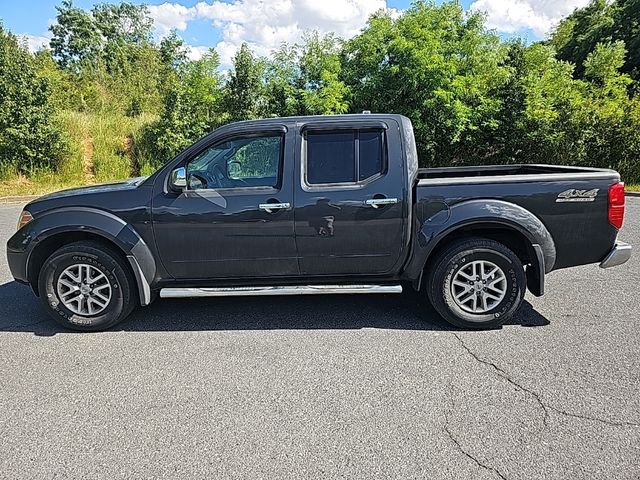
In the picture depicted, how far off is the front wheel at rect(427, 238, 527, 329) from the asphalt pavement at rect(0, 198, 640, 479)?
16cm

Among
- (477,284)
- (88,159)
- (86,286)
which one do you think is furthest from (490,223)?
(88,159)

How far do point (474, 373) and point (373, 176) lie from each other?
187cm

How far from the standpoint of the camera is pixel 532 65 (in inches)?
593

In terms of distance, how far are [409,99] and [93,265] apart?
40.4 feet

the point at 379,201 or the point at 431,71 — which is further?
the point at 431,71

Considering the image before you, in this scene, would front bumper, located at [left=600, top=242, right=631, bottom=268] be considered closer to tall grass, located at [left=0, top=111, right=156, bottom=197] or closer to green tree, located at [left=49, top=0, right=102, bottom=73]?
tall grass, located at [left=0, top=111, right=156, bottom=197]

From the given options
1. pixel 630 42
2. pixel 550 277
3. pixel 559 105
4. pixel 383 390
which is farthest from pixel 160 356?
pixel 630 42

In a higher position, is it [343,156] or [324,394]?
[343,156]

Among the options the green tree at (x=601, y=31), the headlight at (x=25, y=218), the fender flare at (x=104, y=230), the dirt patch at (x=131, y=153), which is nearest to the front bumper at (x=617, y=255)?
the fender flare at (x=104, y=230)

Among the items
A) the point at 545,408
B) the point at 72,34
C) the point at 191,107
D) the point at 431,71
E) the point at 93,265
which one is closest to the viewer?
the point at 545,408

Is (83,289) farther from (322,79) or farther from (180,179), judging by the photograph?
(322,79)

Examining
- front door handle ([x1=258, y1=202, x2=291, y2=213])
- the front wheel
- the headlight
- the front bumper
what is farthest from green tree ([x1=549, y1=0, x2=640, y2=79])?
the headlight

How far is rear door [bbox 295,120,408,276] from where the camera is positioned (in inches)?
163

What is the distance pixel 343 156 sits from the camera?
4273mm
